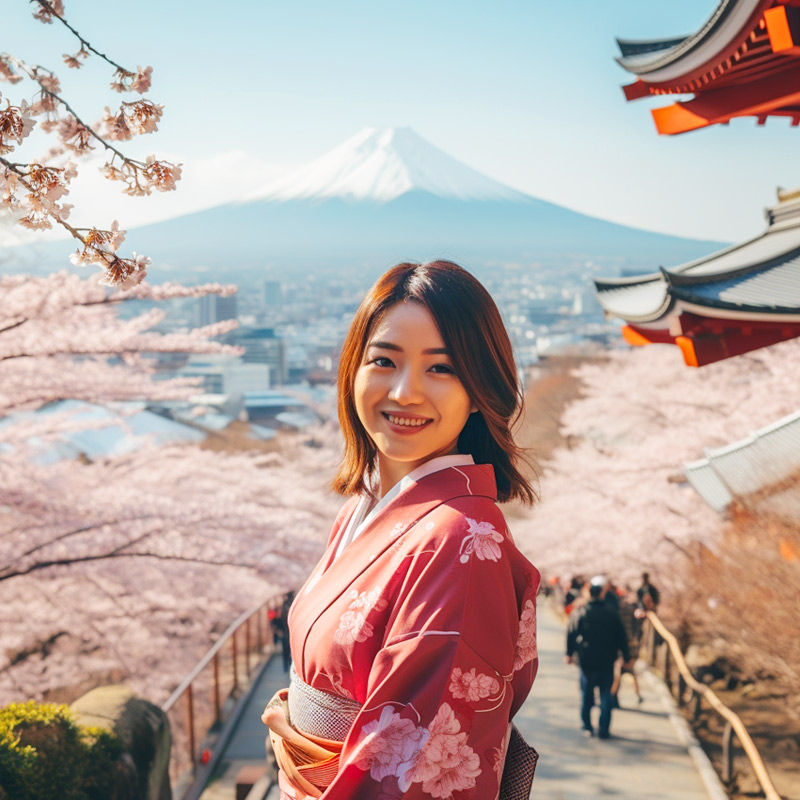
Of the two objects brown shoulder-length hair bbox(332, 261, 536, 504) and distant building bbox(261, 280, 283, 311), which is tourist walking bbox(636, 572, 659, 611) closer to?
brown shoulder-length hair bbox(332, 261, 536, 504)

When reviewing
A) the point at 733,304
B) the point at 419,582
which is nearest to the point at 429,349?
the point at 419,582

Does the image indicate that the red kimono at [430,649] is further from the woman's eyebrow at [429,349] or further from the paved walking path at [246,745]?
the paved walking path at [246,745]

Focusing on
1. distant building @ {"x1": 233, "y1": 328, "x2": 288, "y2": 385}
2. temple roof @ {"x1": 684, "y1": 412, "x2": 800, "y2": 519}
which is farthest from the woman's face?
distant building @ {"x1": 233, "y1": 328, "x2": 288, "y2": 385}

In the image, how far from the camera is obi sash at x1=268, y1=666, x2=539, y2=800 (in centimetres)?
143

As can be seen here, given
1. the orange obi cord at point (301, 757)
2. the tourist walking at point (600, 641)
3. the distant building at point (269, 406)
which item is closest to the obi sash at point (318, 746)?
the orange obi cord at point (301, 757)

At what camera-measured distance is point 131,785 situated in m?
3.10

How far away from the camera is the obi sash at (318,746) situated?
4.70 ft

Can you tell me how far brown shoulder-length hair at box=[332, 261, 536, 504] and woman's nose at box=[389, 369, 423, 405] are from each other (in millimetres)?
81

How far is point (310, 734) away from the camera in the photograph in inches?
58.4

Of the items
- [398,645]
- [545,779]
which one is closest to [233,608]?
[545,779]

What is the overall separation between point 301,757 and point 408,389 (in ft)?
2.35

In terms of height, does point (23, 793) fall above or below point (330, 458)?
below

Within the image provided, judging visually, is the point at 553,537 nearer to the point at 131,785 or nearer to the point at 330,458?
the point at 330,458

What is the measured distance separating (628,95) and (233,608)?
5481mm
